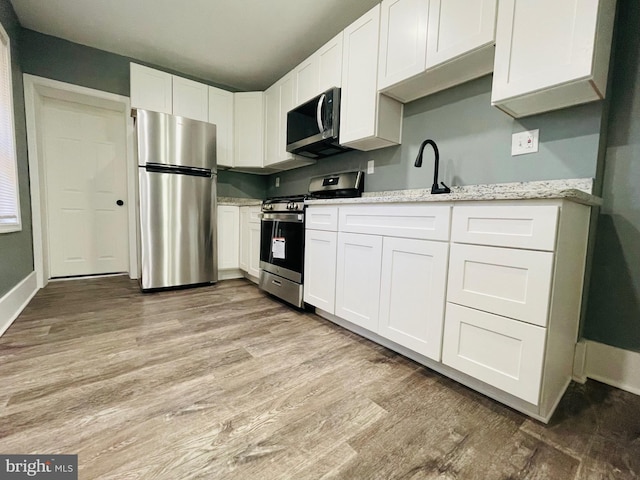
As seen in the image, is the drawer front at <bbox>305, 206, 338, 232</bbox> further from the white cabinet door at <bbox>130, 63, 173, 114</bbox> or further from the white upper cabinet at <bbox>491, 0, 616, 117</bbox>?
the white cabinet door at <bbox>130, 63, 173, 114</bbox>

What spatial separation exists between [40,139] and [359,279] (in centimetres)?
353

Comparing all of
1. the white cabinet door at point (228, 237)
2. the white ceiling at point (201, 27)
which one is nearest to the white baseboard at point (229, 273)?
the white cabinet door at point (228, 237)

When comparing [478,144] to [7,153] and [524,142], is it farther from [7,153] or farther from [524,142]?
[7,153]

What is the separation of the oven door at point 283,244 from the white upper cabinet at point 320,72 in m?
1.15

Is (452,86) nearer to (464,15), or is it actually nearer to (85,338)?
(464,15)

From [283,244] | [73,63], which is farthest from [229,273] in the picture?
[73,63]

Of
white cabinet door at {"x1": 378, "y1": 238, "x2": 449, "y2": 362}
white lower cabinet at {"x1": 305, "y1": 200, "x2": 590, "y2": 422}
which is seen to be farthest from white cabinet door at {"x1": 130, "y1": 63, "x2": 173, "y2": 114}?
white cabinet door at {"x1": 378, "y1": 238, "x2": 449, "y2": 362}

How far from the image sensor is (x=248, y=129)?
3.40 metres

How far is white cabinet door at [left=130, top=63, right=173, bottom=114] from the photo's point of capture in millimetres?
2803

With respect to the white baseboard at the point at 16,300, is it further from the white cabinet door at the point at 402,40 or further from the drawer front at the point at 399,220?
the white cabinet door at the point at 402,40

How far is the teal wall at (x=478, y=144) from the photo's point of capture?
136 centimetres

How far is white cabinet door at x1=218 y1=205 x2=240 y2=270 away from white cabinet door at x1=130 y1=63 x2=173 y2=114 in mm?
1208

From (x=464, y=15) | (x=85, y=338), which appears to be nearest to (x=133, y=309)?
(x=85, y=338)

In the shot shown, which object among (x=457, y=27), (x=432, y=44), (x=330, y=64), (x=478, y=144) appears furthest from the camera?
(x=330, y=64)
